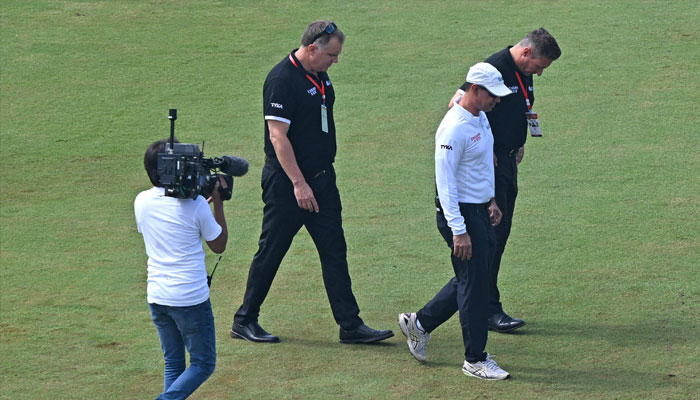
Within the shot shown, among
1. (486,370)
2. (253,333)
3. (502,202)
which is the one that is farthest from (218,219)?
(502,202)

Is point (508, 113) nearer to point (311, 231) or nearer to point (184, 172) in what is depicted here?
point (311, 231)

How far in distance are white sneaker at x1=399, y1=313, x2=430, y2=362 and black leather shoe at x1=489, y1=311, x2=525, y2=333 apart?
26.5 inches

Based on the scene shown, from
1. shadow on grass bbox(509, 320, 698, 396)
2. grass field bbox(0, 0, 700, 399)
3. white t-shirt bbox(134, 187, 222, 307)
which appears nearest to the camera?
white t-shirt bbox(134, 187, 222, 307)

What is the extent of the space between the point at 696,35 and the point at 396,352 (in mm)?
8742

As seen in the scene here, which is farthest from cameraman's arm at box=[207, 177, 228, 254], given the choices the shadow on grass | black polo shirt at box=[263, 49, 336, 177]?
the shadow on grass

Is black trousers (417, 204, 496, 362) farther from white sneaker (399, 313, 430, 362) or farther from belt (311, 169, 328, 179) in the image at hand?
belt (311, 169, 328, 179)

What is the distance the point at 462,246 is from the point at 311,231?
127cm

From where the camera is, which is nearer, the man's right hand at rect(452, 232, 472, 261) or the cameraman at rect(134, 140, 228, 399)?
the cameraman at rect(134, 140, 228, 399)

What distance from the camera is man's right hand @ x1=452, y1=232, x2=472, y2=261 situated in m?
5.92

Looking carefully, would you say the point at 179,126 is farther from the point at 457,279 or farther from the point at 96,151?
the point at 457,279

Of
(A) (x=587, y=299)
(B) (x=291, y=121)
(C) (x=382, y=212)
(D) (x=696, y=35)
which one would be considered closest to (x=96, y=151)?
(C) (x=382, y=212)

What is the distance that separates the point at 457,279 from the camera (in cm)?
620

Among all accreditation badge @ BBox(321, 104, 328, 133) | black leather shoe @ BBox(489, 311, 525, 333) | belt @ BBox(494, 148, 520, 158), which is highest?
accreditation badge @ BBox(321, 104, 328, 133)

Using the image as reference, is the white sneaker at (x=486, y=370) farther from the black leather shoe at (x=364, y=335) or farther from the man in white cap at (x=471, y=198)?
the black leather shoe at (x=364, y=335)
